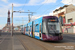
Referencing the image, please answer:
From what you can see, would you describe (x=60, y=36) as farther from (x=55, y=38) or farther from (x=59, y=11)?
(x=59, y=11)

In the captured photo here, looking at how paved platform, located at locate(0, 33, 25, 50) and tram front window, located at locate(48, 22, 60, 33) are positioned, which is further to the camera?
tram front window, located at locate(48, 22, 60, 33)

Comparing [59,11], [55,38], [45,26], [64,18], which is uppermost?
[59,11]

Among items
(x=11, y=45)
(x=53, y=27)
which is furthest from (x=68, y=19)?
(x=11, y=45)

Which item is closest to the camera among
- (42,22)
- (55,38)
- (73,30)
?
(55,38)

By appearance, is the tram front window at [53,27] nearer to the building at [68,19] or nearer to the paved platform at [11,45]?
the paved platform at [11,45]

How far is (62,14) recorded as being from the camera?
6994 cm

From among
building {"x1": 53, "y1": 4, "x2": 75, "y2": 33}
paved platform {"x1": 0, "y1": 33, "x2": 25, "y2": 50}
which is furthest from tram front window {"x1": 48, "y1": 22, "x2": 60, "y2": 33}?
building {"x1": 53, "y1": 4, "x2": 75, "y2": 33}

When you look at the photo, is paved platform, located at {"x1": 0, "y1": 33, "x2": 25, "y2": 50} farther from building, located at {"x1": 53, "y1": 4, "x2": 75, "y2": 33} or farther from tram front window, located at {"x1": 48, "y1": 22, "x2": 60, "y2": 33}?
building, located at {"x1": 53, "y1": 4, "x2": 75, "y2": 33}

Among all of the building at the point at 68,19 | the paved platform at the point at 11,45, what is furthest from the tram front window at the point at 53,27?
the building at the point at 68,19

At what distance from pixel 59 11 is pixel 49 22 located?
192 feet

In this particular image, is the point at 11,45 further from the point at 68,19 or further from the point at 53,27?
the point at 68,19

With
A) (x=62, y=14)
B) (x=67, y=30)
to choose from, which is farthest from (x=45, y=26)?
(x=62, y=14)

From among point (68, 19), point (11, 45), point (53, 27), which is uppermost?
point (68, 19)

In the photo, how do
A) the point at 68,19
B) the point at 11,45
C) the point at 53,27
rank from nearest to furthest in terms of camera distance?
the point at 11,45
the point at 53,27
the point at 68,19
